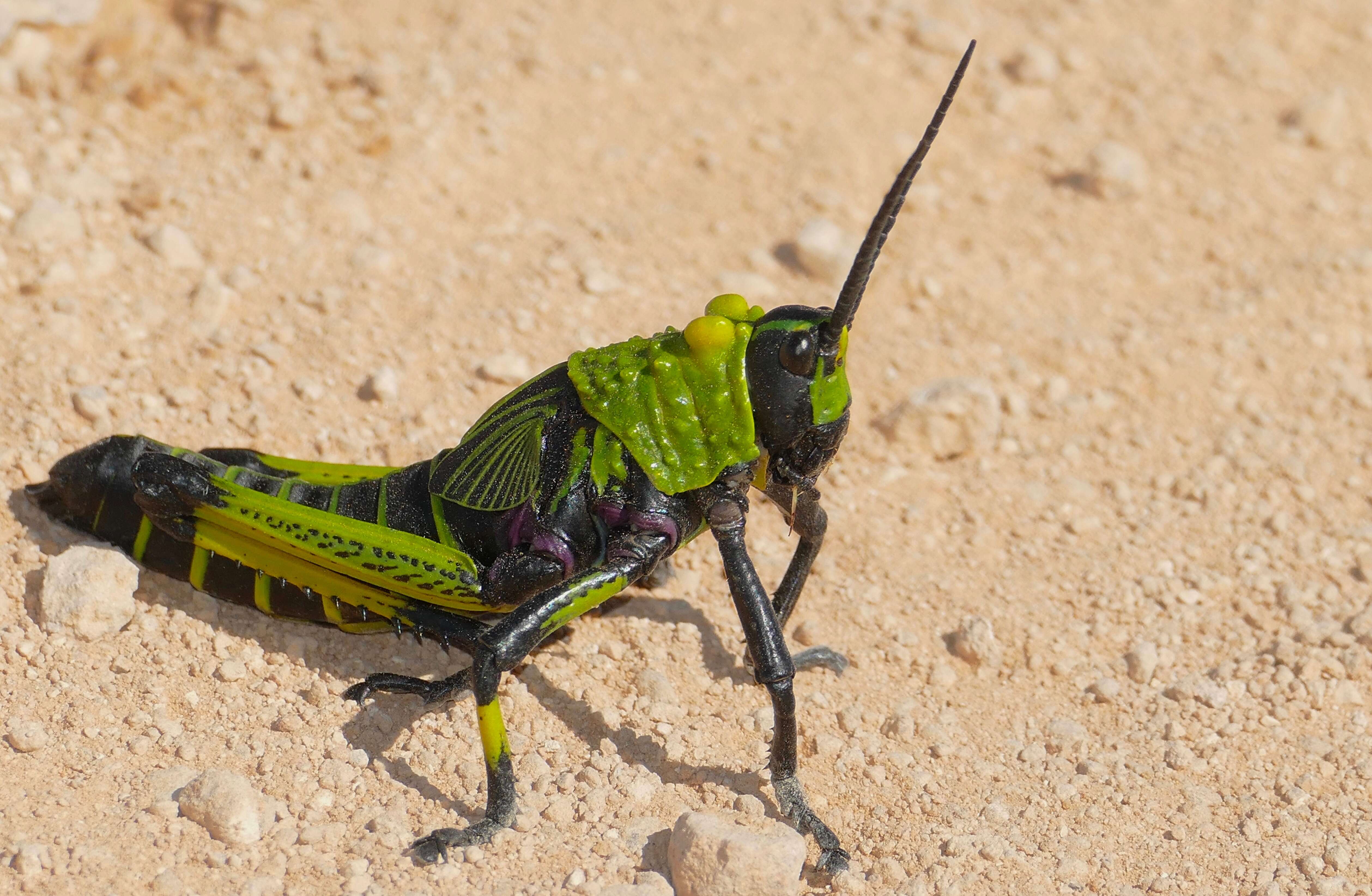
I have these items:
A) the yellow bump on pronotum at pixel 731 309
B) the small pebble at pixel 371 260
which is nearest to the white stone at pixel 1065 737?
the yellow bump on pronotum at pixel 731 309

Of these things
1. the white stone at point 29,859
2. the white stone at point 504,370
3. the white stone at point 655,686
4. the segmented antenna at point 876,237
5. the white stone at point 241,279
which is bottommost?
the white stone at point 29,859

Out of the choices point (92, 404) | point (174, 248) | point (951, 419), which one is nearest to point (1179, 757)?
point (951, 419)

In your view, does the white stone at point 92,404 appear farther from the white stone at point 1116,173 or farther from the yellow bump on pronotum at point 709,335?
the white stone at point 1116,173

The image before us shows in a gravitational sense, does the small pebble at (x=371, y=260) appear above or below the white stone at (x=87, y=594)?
above

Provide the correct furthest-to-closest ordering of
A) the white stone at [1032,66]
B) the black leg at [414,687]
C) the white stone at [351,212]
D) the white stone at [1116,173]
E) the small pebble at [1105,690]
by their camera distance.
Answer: the white stone at [1032,66], the white stone at [1116,173], the white stone at [351,212], the small pebble at [1105,690], the black leg at [414,687]

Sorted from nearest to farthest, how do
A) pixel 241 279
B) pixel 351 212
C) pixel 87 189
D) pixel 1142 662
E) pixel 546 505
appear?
pixel 546 505, pixel 1142 662, pixel 241 279, pixel 87 189, pixel 351 212

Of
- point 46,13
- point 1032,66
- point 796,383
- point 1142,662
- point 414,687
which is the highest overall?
point 1032,66

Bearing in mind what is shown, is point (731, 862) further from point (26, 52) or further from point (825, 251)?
point (26, 52)
